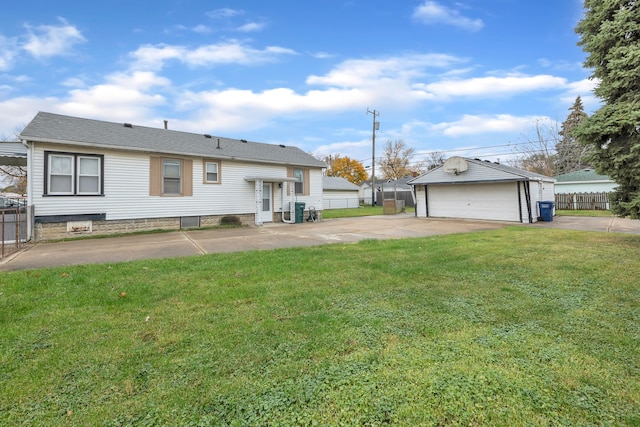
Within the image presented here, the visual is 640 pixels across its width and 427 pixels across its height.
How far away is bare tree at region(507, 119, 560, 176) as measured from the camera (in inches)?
1211

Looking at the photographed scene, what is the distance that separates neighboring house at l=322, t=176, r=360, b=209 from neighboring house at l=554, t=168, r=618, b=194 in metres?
19.9

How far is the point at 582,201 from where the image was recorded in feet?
69.4

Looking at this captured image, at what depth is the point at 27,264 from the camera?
611 cm

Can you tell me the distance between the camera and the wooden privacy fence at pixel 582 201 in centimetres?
2039

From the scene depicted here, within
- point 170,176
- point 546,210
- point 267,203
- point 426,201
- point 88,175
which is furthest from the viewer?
point 426,201

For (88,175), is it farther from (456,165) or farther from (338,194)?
(338,194)

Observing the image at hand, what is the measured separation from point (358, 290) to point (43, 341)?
3505 mm

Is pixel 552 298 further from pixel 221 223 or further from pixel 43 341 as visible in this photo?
pixel 221 223

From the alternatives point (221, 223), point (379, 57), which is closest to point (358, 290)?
point (221, 223)

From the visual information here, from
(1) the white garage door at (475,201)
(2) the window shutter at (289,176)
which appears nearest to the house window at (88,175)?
→ (2) the window shutter at (289,176)

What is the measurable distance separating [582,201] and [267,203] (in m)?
22.7

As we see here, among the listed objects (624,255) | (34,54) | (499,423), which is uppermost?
(34,54)

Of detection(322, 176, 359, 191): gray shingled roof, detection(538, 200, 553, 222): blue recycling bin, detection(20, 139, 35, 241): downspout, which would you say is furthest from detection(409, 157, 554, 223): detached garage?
detection(20, 139, 35, 241): downspout

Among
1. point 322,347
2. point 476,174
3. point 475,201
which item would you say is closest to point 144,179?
point 322,347
